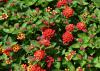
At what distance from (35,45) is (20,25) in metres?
0.37

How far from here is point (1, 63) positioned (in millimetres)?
3285

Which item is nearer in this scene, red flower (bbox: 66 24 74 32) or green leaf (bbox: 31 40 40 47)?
green leaf (bbox: 31 40 40 47)

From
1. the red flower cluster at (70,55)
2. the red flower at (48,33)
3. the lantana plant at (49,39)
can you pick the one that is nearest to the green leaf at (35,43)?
the lantana plant at (49,39)

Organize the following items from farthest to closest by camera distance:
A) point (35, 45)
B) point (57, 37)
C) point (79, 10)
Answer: point (79, 10)
point (57, 37)
point (35, 45)

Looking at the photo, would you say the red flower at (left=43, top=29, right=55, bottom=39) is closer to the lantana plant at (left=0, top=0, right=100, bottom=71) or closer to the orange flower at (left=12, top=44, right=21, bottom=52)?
the lantana plant at (left=0, top=0, right=100, bottom=71)

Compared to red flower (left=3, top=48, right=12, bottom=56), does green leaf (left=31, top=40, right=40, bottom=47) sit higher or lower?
higher

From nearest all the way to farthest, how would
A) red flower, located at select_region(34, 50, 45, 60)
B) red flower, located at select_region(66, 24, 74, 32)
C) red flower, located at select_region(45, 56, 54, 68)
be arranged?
red flower, located at select_region(34, 50, 45, 60) → red flower, located at select_region(45, 56, 54, 68) → red flower, located at select_region(66, 24, 74, 32)

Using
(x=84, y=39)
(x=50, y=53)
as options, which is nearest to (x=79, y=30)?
(x=84, y=39)

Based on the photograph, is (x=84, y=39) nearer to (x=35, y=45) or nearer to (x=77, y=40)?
(x=77, y=40)

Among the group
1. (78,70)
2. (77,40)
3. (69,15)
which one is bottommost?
(78,70)

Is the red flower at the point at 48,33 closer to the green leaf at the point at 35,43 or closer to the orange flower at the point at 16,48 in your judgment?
the green leaf at the point at 35,43

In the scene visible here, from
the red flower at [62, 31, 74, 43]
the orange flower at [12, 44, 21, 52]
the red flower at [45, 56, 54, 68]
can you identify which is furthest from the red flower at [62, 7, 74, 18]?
the orange flower at [12, 44, 21, 52]

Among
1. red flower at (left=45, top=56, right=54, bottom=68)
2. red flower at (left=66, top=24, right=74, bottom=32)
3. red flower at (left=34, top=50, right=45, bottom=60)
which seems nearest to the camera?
red flower at (left=34, top=50, right=45, bottom=60)

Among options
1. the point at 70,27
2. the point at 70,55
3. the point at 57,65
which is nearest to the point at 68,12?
the point at 70,27
